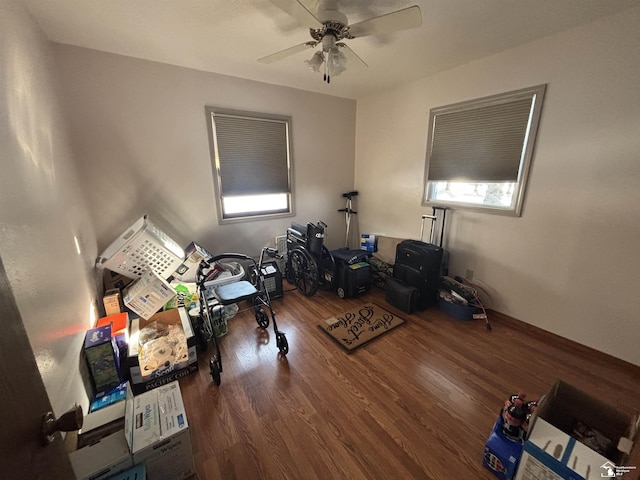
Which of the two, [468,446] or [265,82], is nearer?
[468,446]

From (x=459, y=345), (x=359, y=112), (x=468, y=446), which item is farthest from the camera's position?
(x=359, y=112)

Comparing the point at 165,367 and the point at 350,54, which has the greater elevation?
the point at 350,54

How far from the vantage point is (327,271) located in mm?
3215

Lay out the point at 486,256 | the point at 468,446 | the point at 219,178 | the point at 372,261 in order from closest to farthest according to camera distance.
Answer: the point at 468,446, the point at 486,256, the point at 219,178, the point at 372,261

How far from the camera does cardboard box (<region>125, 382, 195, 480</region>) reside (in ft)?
4.00

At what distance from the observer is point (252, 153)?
3113 mm

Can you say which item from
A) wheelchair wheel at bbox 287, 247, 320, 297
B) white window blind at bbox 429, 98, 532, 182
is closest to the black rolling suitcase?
white window blind at bbox 429, 98, 532, 182

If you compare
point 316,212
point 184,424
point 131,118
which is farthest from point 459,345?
point 131,118

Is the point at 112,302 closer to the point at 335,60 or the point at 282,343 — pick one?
the point at 282,343

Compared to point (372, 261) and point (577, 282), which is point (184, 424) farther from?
point (577, 282)

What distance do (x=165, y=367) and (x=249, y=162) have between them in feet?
7.39

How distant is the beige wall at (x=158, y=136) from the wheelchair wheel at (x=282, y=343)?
1.47 m

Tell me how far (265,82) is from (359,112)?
4.70ft

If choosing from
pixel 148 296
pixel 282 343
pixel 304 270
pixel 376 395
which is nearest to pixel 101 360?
pixel 148 296
